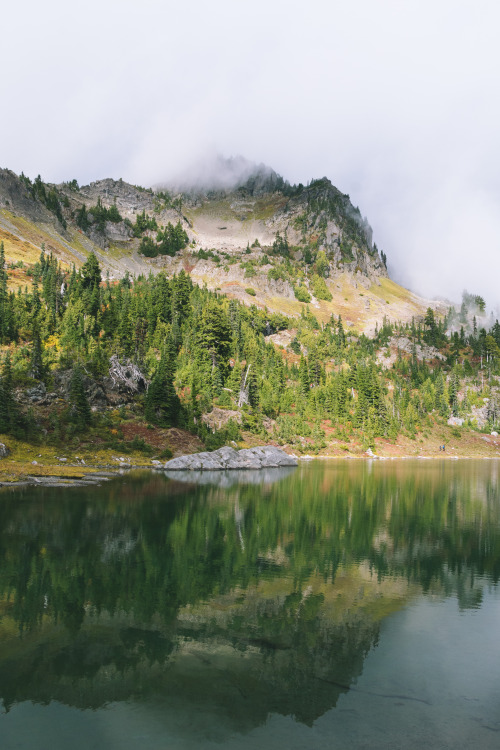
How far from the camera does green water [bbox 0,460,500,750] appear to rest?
38.3 ft

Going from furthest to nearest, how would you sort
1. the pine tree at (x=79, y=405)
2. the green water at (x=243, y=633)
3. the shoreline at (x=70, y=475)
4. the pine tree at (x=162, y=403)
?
1. the pine tree at (x=162, y=403)
2. the pine tree at (x=79, y=405)
3. the shoreline at (x=70, y=475)
4. the green water at (x=243, y=633)

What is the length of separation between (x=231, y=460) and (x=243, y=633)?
67.0 meters

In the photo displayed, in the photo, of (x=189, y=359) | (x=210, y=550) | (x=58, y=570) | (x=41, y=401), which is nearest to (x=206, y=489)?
(x=210, y=550)

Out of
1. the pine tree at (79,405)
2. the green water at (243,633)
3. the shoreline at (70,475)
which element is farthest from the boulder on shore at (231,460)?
the green water at (243,633)

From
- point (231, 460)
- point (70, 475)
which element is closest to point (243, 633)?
point (70, 475)

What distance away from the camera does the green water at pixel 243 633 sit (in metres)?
11.7

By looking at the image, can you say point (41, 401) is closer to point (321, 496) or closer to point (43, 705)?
point (321, 496)

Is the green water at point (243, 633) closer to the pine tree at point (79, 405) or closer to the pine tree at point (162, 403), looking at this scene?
the pine tree at point (79, 405)

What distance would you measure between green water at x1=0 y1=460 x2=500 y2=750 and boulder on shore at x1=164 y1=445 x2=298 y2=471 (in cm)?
3853

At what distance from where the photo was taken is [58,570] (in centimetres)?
2350

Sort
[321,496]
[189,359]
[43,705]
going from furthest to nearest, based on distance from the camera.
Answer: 1. [189,359]
2. [321,496]
3. [43,705]

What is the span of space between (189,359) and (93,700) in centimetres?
10388

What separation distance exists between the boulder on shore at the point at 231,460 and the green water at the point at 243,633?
38535 millimetres

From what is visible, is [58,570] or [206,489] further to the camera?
[206,489]
